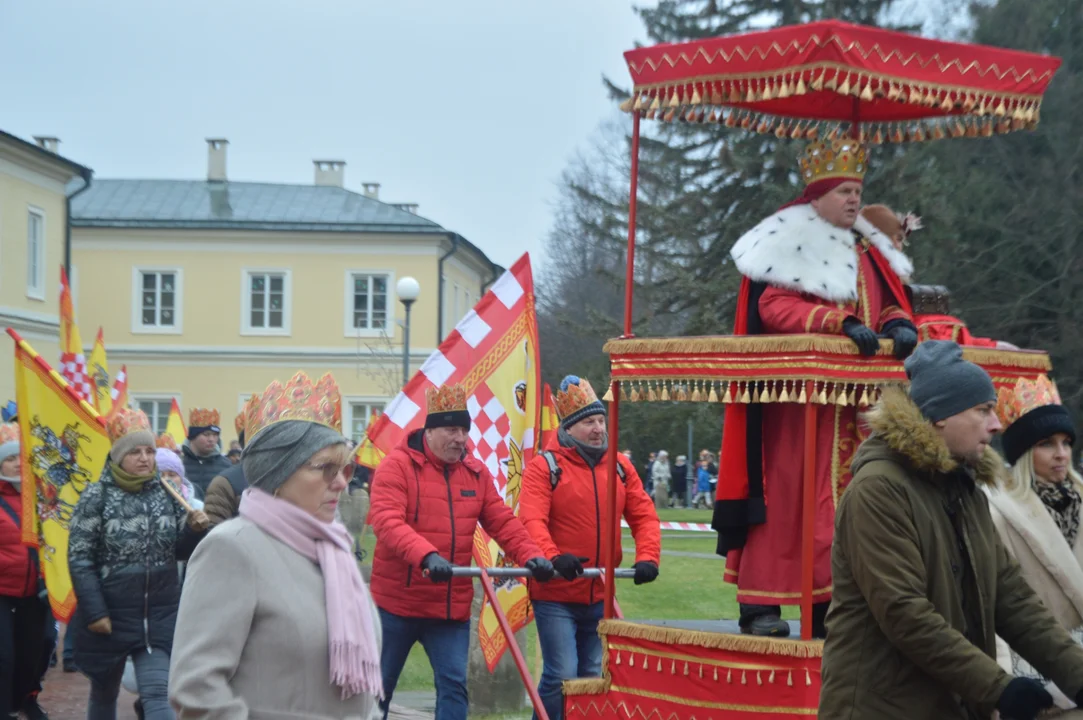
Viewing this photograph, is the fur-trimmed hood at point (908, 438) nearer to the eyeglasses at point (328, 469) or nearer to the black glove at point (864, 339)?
the eyeglasses at point (328, 469)

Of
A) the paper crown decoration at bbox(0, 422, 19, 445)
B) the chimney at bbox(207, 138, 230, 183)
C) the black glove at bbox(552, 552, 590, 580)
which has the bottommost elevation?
the black glove at bbox(552, 552, 590, 580)

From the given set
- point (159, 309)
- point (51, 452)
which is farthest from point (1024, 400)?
point (159, 309)

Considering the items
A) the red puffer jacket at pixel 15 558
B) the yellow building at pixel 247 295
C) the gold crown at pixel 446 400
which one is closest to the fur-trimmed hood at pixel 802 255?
the gold crown at pixel 446 400

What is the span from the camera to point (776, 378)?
5.86 metres

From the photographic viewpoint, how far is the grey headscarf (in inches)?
151

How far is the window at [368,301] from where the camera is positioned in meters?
46.4

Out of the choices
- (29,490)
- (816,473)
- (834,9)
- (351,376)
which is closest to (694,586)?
(29,490)

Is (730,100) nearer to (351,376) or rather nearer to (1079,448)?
(1079,448)

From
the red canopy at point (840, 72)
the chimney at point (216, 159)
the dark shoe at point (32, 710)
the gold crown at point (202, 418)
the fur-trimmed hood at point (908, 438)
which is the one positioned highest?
the chimney at point (216, 159)

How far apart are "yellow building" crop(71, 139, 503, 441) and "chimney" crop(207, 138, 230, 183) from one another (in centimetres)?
335

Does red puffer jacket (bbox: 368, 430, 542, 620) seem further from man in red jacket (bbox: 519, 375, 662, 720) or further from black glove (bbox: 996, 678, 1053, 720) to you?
black glove (bbox: 996, 678, 1053, 720)

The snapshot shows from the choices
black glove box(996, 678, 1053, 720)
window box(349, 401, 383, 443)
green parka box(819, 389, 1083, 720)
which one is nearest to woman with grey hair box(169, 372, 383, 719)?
green parka box(819, 389, 1083, 720)

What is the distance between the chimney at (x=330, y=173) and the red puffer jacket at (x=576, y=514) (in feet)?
148

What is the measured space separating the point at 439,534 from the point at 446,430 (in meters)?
0.52
